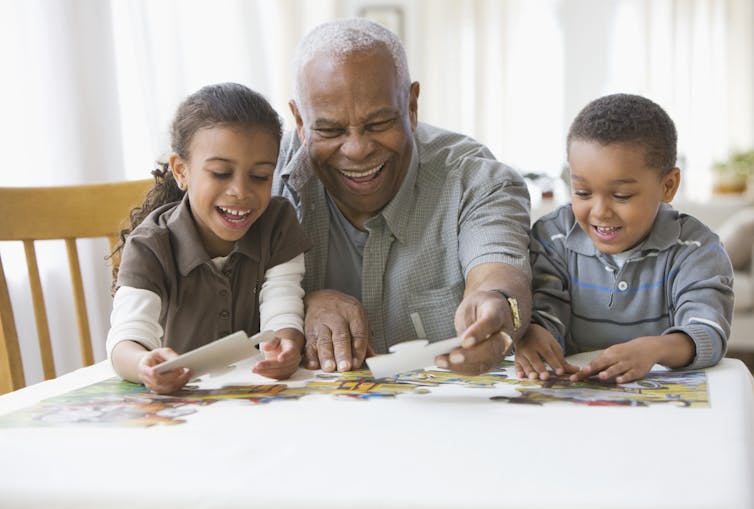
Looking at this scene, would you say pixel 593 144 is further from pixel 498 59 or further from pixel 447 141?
pixel 498 59

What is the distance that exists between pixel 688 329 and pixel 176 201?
981mm

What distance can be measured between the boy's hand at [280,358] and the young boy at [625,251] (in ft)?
1.24

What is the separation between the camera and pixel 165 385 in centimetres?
115

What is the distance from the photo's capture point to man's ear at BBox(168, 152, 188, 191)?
1.51m

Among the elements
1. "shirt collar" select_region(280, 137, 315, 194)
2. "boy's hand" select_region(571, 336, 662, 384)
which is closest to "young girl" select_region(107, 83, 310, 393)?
"shirt collar" select_region(280, 137, 315, 194)

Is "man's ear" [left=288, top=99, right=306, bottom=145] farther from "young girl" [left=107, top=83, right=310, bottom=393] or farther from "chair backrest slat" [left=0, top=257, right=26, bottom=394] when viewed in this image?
"chair backrest slat" [left=0, top=257, right=26, bottom=394]

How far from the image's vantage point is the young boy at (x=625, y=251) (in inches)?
55.5

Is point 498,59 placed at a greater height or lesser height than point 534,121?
greater

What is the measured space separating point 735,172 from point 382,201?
484cm

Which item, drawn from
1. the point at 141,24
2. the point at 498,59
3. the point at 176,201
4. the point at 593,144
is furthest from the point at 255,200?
the point at 498,59

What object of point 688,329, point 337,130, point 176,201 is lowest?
point 688,329

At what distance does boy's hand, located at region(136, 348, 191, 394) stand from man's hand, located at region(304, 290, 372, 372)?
10.1 inches

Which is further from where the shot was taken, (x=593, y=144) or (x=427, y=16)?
(x=427, y=16)

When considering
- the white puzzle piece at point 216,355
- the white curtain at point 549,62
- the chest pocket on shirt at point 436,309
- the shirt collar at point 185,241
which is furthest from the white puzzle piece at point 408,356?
the white curtain at point 549,62
